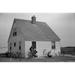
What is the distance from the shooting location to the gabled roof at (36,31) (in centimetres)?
302

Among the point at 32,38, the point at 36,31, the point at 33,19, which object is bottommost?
the point at 32,38

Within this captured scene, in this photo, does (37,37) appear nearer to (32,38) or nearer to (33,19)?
(32,38)

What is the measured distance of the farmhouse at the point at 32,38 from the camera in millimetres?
2971

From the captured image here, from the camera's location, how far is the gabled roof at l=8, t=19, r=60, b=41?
119 inches

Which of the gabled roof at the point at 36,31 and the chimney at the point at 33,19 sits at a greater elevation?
the chimney at the point at 33,19

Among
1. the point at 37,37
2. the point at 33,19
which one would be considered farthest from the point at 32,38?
the point at 33,19

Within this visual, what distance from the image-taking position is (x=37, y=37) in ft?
9.94

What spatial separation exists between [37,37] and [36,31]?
0.38ft

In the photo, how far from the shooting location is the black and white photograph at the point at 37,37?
9.69 ft

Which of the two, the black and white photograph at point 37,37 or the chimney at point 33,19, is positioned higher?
the chimney at point 33,19

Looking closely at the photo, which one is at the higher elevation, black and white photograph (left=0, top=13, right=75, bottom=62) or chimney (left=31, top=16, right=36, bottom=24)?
chimney (left=31, top=16, right=36, bottom=24)
